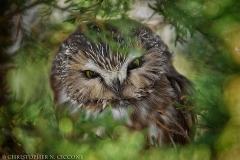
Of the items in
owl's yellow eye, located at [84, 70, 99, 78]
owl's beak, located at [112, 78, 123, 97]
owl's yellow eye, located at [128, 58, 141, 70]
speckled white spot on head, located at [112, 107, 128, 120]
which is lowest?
speckled white spot on head, located at [112, 107, 128, 120]

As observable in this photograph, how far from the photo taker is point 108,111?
63 cm

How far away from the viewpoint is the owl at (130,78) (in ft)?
1.99

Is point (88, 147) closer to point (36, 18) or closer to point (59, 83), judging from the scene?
point (59, 83)

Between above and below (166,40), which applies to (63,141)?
below

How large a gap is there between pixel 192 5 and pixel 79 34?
0.21m

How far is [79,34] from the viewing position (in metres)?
0.63

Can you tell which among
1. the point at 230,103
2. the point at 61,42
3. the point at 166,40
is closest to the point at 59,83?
the point at 61,42

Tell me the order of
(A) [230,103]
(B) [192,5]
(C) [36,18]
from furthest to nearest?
(C) [36,18] < (B) [192,5] < (A) [230,103]

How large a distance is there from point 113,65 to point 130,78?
0.13 feet

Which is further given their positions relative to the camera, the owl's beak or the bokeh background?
the owl's beak

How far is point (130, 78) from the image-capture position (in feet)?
1.99

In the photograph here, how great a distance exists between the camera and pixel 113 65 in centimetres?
60

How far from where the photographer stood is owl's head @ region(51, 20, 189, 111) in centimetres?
60

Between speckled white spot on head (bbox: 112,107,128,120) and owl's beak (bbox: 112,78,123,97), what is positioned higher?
owl's beak (bbox: 112,78,123,97)
